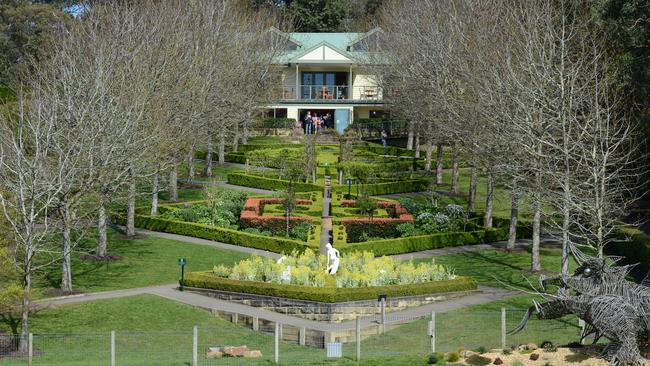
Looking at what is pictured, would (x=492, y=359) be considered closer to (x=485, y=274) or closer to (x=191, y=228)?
(x=485, y=274)

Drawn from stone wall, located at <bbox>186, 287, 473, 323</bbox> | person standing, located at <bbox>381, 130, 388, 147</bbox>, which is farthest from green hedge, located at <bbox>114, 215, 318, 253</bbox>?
person standing, located at <bbox>381, 130, 388, 147</bbox>

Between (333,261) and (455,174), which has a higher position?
(455,174)

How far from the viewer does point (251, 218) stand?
47281mm

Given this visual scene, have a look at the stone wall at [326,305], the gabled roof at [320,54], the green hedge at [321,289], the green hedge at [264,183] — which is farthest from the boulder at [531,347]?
the gabled roof at [320,54]

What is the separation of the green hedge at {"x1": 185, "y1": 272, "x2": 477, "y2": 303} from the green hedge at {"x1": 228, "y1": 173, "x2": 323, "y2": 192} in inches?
839

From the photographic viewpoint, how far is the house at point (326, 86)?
91938mm

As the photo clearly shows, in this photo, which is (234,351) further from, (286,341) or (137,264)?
(137,264)

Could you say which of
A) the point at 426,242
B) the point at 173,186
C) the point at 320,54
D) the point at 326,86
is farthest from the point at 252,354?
the point at 326,86

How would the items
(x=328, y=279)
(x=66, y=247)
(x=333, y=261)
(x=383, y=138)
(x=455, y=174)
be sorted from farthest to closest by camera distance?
(x=383, y=138) < (x=455, y=174) < (x=333, y=261) < (x=328, y=279) < (x=66, y=247)

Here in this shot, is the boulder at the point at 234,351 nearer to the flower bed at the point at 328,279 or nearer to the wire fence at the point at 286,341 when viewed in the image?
the wire fence at the point at 286,341

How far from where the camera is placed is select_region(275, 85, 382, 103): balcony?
9226 cm

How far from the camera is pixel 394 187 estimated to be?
5859cm

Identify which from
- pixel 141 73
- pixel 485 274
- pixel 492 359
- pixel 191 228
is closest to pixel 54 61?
pixel 141 73

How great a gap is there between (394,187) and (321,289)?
26.2m
